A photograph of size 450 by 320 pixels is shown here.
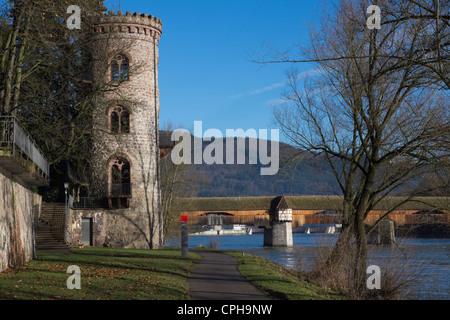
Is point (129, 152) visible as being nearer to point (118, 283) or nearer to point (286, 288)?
point (118, 283)

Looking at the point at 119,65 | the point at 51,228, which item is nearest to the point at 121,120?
the point at 119,65

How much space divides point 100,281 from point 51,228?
1723 cm

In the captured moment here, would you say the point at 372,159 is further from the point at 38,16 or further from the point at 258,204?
the point at 258,204

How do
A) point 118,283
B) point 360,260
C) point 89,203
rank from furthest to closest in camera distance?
point 89,203 → point 360,260 → point 118,283

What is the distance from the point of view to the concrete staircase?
1098 inches

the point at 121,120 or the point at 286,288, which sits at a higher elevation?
the point at 121,120

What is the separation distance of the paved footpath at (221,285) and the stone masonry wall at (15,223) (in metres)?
5.36

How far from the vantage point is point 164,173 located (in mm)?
44156

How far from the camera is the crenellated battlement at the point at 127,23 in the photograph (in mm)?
32438

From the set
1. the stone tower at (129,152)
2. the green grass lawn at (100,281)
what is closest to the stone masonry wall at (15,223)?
the green grass lawn at (100,281)

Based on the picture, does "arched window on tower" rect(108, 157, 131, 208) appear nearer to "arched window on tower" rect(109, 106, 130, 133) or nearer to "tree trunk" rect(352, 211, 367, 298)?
"arched window on tower" rect(109, 106, 130, 133)

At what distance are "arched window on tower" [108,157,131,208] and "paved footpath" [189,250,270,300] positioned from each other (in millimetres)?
13247

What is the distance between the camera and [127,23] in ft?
108
